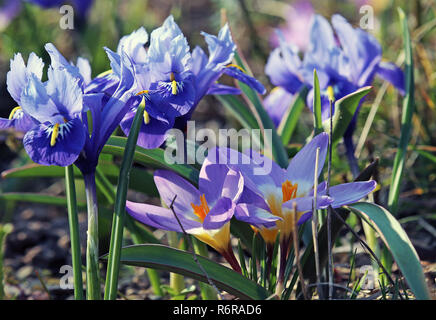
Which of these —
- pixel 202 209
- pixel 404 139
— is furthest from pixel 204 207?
pixel 404 139

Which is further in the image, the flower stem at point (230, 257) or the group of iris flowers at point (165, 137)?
the flower stem at point (230, 257)

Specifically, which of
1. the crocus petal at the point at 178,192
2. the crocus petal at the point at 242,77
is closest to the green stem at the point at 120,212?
the crocus petal at the point at 178,192

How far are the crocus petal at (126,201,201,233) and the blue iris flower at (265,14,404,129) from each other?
45cm

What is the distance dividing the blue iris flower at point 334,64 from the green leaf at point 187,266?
0.47m

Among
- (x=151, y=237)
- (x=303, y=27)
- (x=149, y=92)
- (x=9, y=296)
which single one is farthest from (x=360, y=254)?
(x=303, y=27)

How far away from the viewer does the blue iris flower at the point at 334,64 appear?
1215 millimetres

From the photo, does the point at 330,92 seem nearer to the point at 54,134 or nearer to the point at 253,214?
the point at 253,214

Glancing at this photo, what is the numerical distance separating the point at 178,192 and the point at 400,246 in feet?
1.35

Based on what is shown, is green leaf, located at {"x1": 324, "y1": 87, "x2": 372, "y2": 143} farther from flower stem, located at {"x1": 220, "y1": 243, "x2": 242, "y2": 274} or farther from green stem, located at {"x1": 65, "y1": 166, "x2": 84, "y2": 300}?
green stem, located at {"x1": 65, "y1": 166, "x2": 84, "y2": 300}

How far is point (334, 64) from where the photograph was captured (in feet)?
3.97

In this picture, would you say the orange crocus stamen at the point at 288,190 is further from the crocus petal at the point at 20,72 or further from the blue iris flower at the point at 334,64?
the crocus petal at the point at 20,72

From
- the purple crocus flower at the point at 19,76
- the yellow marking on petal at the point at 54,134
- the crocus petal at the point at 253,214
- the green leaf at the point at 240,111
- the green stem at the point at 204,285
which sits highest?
the green leaf at the point at 240,111

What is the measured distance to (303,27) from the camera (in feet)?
8.31

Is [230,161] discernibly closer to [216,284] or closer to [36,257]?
[216,284]
